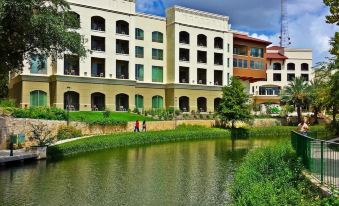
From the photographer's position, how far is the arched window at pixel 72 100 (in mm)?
53647

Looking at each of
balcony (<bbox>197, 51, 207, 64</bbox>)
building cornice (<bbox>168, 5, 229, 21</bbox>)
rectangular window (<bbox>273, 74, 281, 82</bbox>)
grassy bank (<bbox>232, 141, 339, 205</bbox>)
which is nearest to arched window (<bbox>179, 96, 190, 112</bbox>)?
balcony (<bbox>197, 51, 207, 64</bbox>)

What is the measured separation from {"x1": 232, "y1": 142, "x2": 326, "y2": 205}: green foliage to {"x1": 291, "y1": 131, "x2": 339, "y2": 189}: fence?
0.50m

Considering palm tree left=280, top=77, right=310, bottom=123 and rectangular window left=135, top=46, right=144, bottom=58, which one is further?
palm tree left=280, top=77, right=310, bottom=123

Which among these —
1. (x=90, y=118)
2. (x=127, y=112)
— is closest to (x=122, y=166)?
(x=90, y=118)

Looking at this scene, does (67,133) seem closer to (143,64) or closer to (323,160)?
(143,64)

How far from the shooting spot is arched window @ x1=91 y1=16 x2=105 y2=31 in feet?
185

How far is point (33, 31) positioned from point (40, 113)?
1517cm

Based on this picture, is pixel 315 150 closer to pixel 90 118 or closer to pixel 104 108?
pixel 90 118

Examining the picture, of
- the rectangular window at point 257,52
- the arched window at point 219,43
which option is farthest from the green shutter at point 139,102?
the rectangular window at point 257,52

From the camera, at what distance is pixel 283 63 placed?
9994 centimetres

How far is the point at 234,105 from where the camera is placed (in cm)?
5772

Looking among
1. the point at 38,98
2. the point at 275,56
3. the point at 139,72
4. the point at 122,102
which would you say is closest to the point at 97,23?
the point at 139,72

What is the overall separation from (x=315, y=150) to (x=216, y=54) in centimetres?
5494

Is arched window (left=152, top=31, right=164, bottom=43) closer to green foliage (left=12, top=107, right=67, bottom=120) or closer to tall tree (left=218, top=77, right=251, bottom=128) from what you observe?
tall tree (left=218, top=77, right=251, bottom=128)
